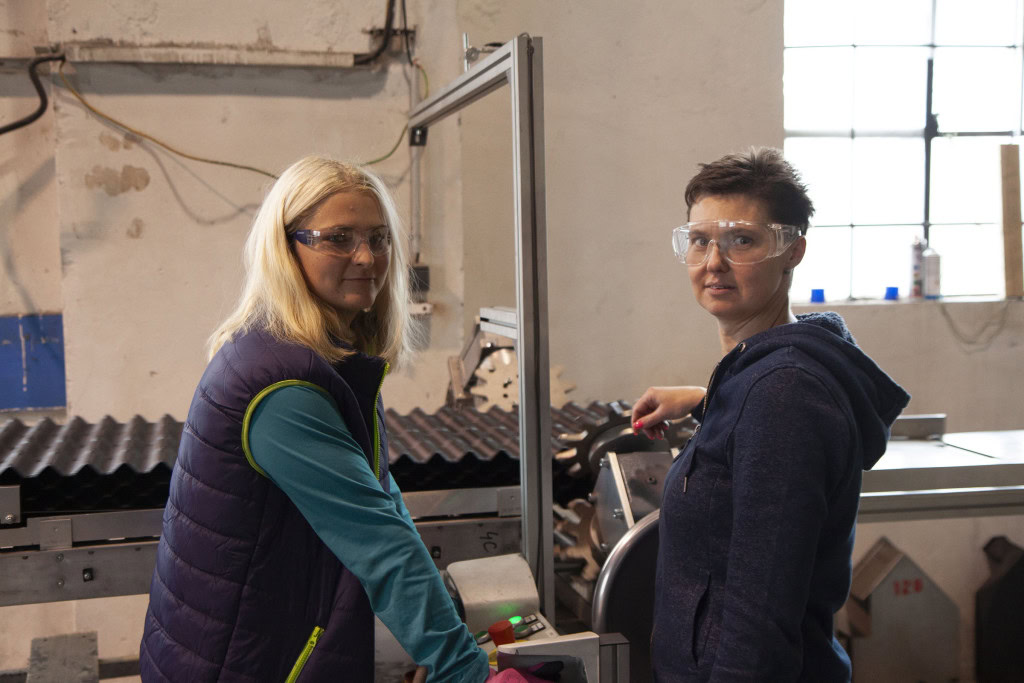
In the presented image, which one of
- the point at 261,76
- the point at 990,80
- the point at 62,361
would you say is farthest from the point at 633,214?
the point at 62,361

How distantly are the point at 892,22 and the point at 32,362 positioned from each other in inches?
143

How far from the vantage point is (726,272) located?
1047mm

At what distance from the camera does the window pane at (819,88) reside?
3607mm

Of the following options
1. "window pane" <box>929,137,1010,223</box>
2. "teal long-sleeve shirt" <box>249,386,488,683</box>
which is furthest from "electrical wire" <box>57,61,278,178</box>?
"window pane" <box>929,137,1010,223</box>

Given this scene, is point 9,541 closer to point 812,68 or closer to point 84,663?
point 84,663

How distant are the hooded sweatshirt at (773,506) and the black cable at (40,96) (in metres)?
2.43

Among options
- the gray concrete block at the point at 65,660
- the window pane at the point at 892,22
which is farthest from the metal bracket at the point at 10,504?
the window pane at the point at 892,22

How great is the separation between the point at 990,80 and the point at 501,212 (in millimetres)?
Result: 2358

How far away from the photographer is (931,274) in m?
3.62

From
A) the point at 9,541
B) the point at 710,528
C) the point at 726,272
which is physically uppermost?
the point at 726,272

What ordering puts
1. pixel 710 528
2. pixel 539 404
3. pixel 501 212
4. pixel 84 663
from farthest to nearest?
pixel 501 212 < pixel 84 663 < pixel 539 404 < pixel 710 528

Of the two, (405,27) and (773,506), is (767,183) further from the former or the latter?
(405,27)

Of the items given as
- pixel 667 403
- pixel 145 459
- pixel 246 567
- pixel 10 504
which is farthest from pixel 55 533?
pixel 667 403

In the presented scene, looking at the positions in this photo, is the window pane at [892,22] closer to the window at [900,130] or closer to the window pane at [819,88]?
the window at [900,130]
